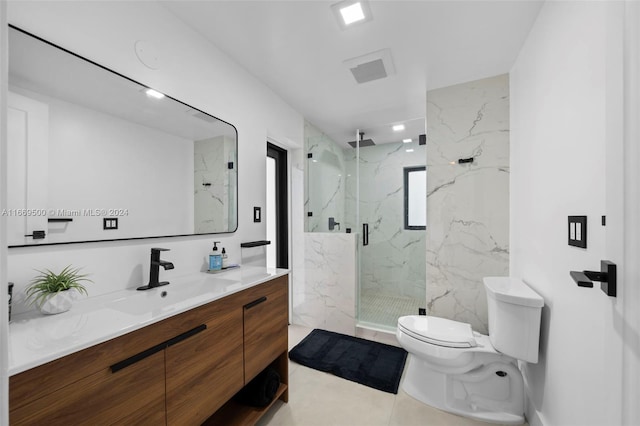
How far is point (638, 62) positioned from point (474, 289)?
6.20 feet

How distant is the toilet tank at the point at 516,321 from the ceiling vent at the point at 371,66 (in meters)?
1.71

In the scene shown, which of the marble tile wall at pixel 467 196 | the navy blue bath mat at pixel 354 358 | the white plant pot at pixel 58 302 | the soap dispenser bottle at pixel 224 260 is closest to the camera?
the white plant pot at pixel 58 302

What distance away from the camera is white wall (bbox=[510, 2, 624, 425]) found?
748 mm

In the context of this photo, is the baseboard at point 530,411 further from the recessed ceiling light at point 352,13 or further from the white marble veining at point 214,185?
the recessed ceiling light at point 352,13

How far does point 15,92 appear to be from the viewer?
3.05 ft

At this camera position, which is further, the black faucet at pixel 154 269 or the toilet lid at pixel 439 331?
the toilet lid at pixel 439 331

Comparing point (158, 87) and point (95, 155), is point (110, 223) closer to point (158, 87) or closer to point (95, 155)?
point (95, 155)

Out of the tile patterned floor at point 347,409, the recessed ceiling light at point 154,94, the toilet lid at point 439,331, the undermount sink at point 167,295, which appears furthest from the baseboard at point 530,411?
the recessed ceiling light at point 154,94

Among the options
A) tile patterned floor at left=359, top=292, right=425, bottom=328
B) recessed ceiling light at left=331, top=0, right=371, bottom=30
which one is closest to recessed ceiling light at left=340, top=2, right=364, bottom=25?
recessed ceiling light at left=331, top=0, right=371, bottom=30

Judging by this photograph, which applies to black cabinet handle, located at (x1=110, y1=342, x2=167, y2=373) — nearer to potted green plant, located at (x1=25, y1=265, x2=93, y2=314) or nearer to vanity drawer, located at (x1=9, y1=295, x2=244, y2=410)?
vanity drawer, located at (x1=9, y1=295, x2=244, y2=410)

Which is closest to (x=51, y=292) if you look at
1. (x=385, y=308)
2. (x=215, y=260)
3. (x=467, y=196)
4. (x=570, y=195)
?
(x=215, y=260)

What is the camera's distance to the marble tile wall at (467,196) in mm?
2088

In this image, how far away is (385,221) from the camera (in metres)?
3.08

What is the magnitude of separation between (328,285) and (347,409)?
4.08 ft
